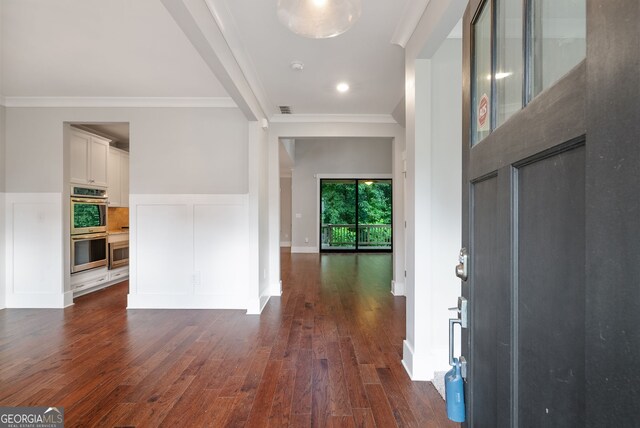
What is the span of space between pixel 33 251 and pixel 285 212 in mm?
7303

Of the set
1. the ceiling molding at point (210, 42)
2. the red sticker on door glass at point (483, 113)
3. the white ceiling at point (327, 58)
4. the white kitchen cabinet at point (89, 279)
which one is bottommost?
the white kitchen cabinet at point (89, 279)

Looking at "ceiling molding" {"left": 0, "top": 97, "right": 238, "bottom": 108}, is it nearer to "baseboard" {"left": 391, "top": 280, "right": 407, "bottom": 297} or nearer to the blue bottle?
"baseboard" {"left": 391, "top": 280, "right": 407, "bottom": 297}

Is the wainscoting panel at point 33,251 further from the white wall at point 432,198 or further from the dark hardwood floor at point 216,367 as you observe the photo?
the white wall at point 432,198

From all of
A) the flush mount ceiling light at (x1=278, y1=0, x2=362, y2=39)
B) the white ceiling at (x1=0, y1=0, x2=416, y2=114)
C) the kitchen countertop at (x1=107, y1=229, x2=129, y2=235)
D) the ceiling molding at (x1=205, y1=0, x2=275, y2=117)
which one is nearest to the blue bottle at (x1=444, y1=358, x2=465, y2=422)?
the flush mount ceiling light at (x1=278, y1=0, x2=362, y2=39)

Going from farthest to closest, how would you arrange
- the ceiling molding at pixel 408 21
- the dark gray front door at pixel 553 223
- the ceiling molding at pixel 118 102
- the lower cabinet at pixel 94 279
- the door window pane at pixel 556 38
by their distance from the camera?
1. the lower cabinet at pixel 94 279
2. the ceiling molding at pixel 118 102
3. the ceiling molding at pixel 408 21
4. the door window pane at pixel 556 38
5. the dark gray front door at pixel 553 223

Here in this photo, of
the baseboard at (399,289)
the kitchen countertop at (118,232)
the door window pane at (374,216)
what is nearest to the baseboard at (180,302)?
the kitchen countertop at (118,232)

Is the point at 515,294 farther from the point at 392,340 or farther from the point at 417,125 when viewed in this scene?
the point at 392,340

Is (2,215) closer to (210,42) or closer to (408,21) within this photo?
(210,42)

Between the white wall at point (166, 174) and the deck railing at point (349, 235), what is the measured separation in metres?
5.90

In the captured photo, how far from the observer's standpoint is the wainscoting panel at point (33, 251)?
3838mm

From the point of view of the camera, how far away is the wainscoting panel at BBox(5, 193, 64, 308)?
3.84 m

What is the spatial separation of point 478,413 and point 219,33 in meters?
2.60

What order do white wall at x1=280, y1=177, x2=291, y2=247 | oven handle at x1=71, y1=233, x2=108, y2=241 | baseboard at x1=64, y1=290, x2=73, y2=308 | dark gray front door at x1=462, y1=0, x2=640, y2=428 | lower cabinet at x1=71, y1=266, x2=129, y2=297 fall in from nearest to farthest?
dark gray front door at x1=462, y1=0, x2=640, y2=428
baseboard at x1=64, y1=290, x2=73, y2=308
oven handle at x1=71, y1=233, x2=108, y2=241
lower cabinet at x1=71, y1=266, x2=129, y2=297
white wall at x1=280, y1=177, x2=291, y2=247

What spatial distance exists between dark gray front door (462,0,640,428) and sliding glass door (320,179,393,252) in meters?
8.49
